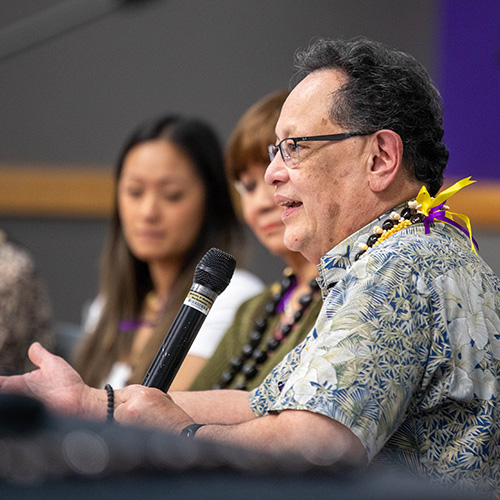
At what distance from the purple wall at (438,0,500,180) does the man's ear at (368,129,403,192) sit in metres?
2.52

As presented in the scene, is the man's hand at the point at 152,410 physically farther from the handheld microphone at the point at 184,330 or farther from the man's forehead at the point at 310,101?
the man's forehead at the point at 310,101

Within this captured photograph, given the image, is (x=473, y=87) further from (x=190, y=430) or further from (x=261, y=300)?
(x=190, y=430)

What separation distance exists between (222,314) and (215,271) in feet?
3.65

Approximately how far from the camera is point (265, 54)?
4285 millimetres

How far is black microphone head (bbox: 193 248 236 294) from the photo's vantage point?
1.19 m

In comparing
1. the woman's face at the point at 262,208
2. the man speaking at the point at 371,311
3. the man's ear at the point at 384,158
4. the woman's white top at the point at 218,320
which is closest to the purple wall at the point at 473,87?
the woman's white top at the point at 218,320

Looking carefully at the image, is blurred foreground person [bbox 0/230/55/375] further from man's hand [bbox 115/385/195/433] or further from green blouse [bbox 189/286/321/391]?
man's hand [bbox 115/385/195/433]

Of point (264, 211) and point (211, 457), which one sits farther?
point (264, 211)

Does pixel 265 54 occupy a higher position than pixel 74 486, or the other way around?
pixel 265 54

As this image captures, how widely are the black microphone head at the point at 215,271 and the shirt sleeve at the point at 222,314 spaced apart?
892 millimetres

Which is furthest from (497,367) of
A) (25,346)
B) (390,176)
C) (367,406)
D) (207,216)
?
(25,346)

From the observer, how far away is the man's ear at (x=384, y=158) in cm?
121

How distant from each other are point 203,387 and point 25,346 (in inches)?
40.4

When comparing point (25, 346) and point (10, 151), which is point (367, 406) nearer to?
point (25, 346)
